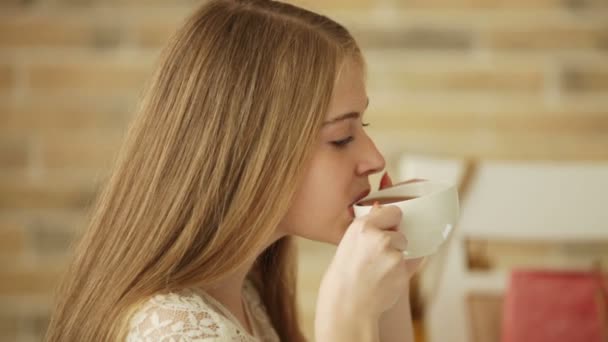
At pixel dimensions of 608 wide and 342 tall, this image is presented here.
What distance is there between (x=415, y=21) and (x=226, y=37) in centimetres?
104

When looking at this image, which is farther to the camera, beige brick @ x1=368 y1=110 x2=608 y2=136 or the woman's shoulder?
beige brick @ x1=368 y1=110 x2=608 y2=136

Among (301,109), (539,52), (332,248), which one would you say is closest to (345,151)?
(301,109)

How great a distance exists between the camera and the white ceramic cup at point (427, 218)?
0.98 m

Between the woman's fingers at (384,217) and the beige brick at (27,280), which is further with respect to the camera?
the beige brick at (27,280)

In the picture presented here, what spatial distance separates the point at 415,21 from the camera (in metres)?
1.91

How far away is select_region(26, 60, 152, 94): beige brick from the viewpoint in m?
1.91

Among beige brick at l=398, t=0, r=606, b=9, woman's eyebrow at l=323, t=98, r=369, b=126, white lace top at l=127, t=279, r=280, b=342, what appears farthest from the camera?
beige brick at l=398, t=0, r=606, b=9

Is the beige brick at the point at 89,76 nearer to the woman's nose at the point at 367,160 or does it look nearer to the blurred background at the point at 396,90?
the blurred background at the point at 396,90

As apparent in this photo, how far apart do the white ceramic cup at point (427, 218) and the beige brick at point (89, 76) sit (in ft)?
3.49

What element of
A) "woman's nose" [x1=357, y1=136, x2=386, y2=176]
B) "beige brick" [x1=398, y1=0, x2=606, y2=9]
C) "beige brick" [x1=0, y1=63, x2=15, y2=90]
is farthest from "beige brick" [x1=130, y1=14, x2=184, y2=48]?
"woman's nose" [x1=357, y1=136, x2=386, y2=176]

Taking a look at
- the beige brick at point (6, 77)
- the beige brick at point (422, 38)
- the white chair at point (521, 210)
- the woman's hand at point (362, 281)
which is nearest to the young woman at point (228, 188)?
the woman's hand at point (362, 281)

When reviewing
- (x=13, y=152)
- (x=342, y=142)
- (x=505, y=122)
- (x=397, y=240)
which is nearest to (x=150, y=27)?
(x=13, y=152)

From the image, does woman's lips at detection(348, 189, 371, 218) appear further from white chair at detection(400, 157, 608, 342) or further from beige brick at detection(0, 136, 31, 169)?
beige brick at detection(0, 136, 31, 169)

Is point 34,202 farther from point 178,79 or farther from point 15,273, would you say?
point 178,79
